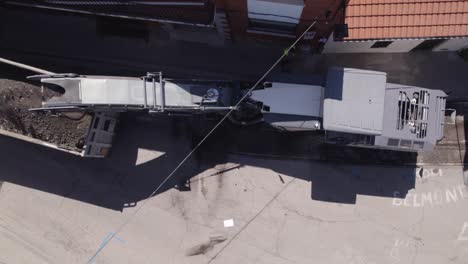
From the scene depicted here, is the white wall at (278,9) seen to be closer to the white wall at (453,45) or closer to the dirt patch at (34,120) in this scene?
the white wall at (453,45)

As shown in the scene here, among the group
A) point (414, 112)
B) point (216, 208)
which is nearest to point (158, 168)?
point (216, 208)

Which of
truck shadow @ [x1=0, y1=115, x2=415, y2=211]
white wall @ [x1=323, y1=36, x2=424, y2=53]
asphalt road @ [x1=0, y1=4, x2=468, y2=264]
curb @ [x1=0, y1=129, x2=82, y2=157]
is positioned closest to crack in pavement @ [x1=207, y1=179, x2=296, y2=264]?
asphalt road @ [x1=0, y1=4, x2=468, y2=264]

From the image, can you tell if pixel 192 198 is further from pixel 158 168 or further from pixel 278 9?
pixel 278 9

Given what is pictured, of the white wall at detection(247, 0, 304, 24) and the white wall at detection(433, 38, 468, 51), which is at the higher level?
the white wall at detection(247, 0, 304, 24)

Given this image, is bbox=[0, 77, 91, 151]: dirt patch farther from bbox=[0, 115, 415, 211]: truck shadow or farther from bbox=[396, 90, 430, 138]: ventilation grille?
bbox=[396, 90, 430, 138]: ventilation grille

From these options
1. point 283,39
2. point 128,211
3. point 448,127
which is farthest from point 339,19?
point 128,211

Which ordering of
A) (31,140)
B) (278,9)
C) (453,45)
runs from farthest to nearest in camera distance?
Result: (453,45), (31,140), (278,9)

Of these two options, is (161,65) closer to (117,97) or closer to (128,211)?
(117,97)
